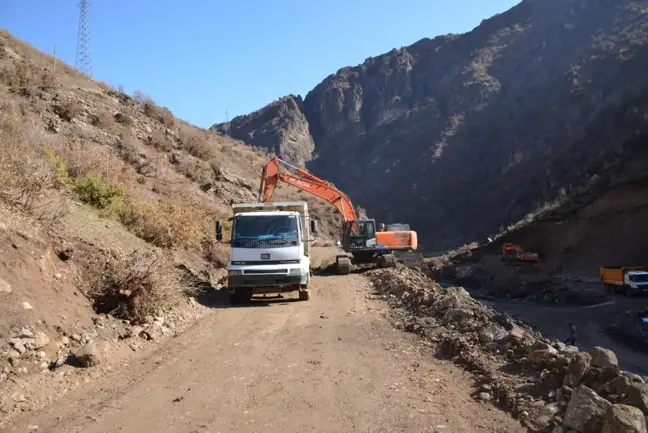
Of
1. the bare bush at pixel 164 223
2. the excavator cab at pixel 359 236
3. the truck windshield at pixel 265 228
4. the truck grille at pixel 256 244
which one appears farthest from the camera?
the excavator cab at pixel 359 236

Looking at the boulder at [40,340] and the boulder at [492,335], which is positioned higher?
the boulder at [40,340]

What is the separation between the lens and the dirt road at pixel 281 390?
5.95m

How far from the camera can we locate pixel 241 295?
15.2 metres

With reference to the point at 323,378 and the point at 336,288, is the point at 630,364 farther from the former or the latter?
the point at 323,378

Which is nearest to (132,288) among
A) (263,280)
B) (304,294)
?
(263,280)

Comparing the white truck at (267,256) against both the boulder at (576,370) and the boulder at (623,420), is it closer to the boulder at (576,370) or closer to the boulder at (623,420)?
the boulder at (576,370)

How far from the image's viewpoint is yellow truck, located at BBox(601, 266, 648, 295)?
31312 millimetres

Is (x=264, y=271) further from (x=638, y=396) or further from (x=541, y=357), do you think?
(x=638, y=396)

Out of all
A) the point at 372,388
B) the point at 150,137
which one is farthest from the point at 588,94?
the point at 372,388

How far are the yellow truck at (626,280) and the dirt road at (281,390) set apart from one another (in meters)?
26.1

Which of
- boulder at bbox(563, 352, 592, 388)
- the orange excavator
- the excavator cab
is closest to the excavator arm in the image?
the orange excavator

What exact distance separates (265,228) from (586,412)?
442 inches

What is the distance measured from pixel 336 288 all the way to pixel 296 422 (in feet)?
41.7

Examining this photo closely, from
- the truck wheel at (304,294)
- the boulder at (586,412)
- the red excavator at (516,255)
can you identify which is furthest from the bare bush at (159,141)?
the red excavator at (516,255)
